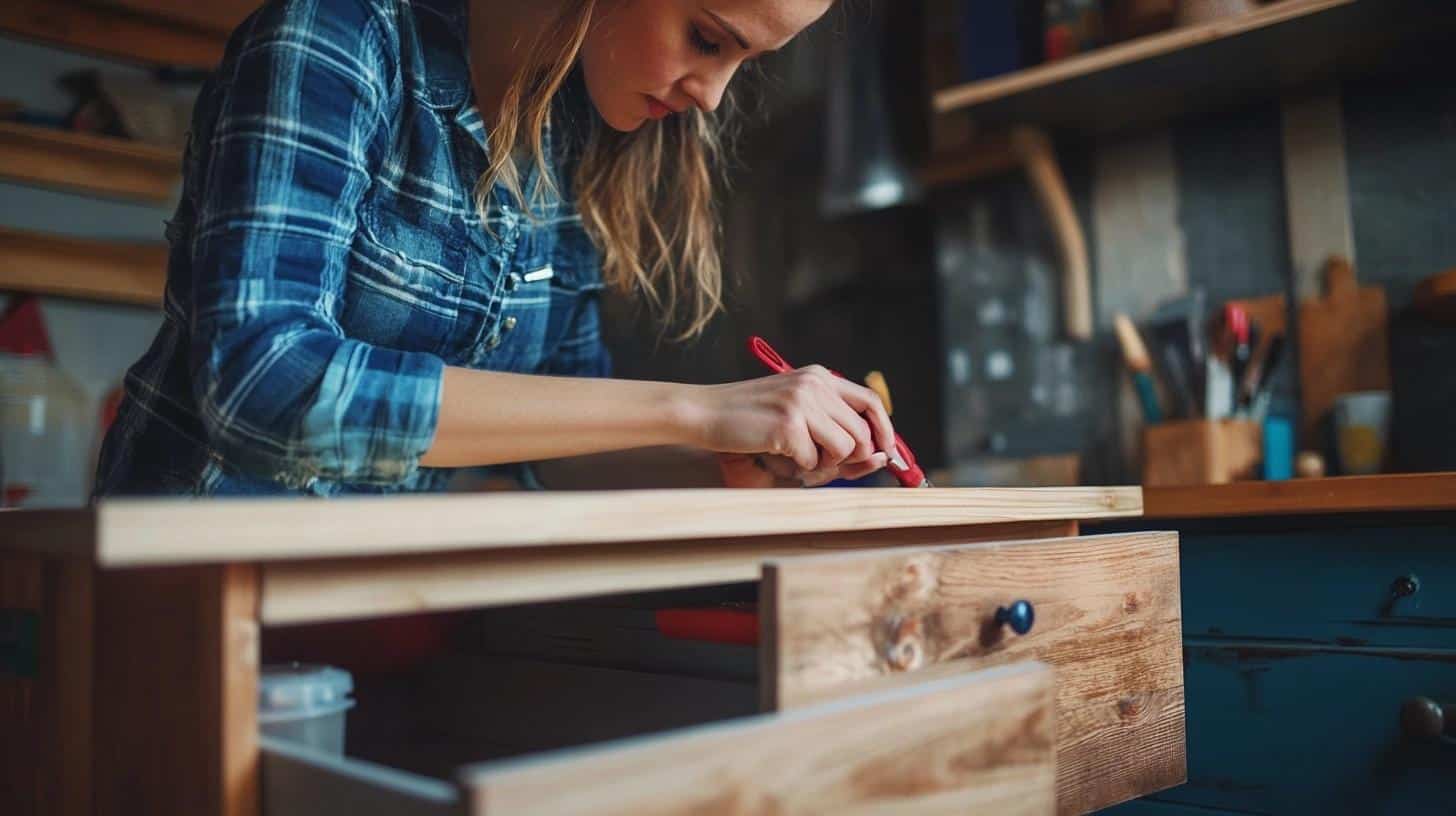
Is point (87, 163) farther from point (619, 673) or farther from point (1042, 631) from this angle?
point (1042, 631)

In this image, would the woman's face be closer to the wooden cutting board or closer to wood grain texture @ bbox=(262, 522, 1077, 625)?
wood grain texture @ bbox=(262, 522, 1077, 625)

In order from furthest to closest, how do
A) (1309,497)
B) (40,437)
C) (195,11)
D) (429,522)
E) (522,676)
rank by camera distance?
(195,11) < (40,437) < (1309,497) < (522,676) < (429,522)

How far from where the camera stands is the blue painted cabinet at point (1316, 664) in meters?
1.10

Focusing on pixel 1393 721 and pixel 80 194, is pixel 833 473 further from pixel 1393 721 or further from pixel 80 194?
pixel 80 194

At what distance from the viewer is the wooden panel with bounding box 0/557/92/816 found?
610 mm

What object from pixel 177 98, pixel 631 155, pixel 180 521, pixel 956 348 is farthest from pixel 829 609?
pixel 177 98

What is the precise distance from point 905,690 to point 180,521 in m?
0.36

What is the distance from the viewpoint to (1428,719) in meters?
1.03

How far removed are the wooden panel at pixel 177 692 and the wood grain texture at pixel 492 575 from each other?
0.07ft

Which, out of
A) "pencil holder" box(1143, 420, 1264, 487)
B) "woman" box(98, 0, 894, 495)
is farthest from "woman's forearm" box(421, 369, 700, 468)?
"pencil holder" box(1143, 420, 1264, 487)

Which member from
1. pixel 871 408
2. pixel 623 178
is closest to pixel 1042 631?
pixel 871 408

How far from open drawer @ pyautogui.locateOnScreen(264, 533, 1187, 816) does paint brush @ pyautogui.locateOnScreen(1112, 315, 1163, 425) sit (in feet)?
2.84

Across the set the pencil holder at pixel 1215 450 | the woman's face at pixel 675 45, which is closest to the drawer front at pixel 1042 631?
the woman's face at pixel 675 45

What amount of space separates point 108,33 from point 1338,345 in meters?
2.02
